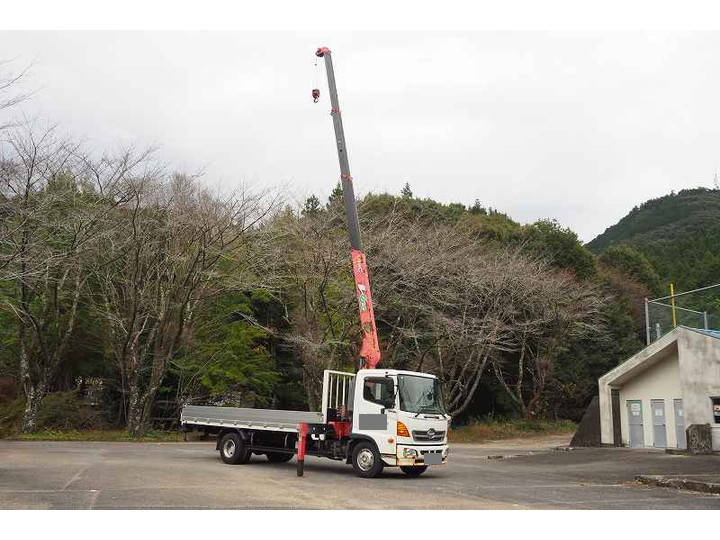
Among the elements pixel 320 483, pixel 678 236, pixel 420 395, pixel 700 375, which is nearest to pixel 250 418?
pixel 320 483

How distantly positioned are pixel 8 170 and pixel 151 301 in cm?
836

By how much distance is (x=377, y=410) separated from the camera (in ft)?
48.1

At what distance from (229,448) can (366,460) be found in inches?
155

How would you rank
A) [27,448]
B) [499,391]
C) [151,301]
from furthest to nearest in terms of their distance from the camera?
[499,391]
[151,301]
[27,448]

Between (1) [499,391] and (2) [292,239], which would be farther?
(1) [499,391]

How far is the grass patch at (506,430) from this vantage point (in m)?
34.8

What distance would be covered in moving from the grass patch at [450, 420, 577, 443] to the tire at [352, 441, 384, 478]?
62.2 feet

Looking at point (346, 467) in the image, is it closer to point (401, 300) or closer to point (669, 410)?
point (669, 410)

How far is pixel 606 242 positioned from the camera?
77.9 m

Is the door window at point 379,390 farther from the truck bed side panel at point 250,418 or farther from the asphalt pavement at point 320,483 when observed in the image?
the asphalt pavement at point 320,483

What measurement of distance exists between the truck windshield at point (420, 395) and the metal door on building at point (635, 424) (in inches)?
486

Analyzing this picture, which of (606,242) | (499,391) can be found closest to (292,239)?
(499,391)

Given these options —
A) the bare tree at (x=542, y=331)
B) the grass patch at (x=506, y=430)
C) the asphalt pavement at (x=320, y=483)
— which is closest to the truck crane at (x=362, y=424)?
the asphalt pavement at (x=320, y=483)

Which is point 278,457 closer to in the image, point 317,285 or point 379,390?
point 379,390
